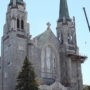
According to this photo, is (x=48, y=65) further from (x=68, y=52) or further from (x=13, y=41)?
(x=13, y=41)

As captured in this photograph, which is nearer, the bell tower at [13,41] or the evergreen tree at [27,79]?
the evergreen tree at [27,79]

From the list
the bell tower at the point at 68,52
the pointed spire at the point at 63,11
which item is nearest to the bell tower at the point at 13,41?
the bell tower at the point at 68,52

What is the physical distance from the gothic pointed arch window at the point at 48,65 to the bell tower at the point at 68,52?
1935 mm

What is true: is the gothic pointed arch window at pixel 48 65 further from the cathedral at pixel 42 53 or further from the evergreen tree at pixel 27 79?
the evergreen tree at pixel 27 79

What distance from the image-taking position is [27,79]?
146 ft

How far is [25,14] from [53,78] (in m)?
12.1

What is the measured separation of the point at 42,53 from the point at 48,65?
7.63ft

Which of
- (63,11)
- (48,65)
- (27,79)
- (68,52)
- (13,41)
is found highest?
(63,11)

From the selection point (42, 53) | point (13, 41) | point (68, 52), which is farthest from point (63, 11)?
point (13, 41)

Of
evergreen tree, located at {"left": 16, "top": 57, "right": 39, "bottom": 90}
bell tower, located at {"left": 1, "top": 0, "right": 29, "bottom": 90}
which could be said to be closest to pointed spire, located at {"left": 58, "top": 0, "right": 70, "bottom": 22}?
bell tower, located at {"left": 1, "top": 0, "right": 29, "bottom": 90}

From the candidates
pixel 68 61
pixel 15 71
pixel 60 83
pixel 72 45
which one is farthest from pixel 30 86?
pixel 72 45

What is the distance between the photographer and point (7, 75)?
50.2m

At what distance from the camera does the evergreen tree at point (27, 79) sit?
1721 inches

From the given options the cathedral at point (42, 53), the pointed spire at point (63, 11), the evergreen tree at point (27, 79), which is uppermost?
the pointed spire at point (63, 11)
